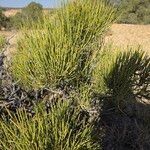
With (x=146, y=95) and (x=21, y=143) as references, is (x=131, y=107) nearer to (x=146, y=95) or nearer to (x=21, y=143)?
(x=146, y=95)

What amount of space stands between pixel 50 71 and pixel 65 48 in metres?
0.26

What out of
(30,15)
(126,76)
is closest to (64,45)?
(126,76)

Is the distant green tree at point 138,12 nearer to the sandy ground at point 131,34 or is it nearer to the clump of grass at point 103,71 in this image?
the sandy ground at point 131,34

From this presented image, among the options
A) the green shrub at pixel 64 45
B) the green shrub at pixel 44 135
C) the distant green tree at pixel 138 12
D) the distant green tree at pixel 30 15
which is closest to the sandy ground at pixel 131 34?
the distant green tree at pixel 138 12

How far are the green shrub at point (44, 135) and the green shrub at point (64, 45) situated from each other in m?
0.79

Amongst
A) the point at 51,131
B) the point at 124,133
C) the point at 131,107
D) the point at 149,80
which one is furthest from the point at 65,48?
the point at 131,107

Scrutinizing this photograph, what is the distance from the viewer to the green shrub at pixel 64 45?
4.46 m

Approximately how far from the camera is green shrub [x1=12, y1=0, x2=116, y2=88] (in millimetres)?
4461

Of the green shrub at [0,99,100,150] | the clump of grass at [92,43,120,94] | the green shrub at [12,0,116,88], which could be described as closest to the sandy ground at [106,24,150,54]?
the clump of grass at [92,43,120,94]

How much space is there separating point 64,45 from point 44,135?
51.1 inches

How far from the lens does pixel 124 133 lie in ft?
22.3

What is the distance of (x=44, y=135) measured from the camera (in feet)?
11.1

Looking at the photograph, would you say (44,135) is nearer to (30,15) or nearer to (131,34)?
(30,15)

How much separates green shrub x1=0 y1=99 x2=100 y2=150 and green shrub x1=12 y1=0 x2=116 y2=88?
79 centimetres
